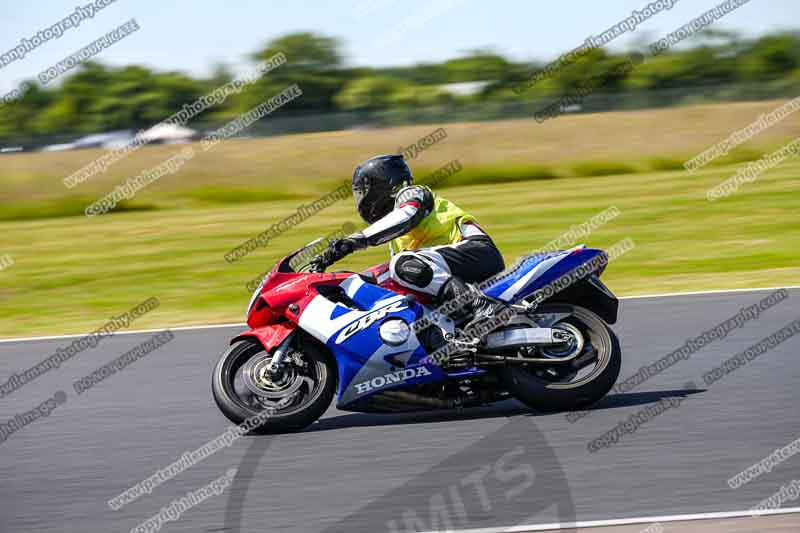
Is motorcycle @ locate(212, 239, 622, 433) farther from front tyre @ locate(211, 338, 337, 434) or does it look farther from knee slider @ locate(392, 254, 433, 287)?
knee slider @ locate(392, 254, 433, 287)

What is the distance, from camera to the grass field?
15.5m

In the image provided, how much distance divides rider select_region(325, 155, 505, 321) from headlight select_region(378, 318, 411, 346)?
0.26 meters

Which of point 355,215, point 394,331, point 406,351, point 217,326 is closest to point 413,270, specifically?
point 394,331


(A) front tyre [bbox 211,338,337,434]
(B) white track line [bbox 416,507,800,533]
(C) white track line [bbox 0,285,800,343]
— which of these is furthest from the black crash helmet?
(C) white track line [bbox 0,285,800,343]

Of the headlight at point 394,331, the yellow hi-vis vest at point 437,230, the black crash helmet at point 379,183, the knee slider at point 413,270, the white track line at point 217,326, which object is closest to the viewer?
the headlight at point 394,331

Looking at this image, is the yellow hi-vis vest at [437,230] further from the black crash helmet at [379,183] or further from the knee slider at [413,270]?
the knee slider at [413,270]

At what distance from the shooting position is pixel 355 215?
77.3 ft

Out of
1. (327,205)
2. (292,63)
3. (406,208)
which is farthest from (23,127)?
(406,208)

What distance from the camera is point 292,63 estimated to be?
7906 cm

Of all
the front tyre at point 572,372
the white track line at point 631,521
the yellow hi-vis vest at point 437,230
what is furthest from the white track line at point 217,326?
the white track line at point 631,521

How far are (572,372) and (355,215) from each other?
53.9ft

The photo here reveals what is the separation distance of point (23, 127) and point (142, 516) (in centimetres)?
8338

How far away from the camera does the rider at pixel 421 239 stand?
7340 mm

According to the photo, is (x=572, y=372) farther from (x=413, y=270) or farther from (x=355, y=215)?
(x=355, y=215)
